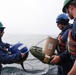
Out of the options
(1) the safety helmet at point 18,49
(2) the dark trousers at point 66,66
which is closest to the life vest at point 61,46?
(2) the dark trousers at point 66,66

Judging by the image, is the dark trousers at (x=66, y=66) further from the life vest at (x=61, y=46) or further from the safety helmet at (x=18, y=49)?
the safety helmet at (x=18, y=49)

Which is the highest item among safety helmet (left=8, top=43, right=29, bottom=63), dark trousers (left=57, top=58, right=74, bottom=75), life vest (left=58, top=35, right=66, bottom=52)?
life vest (left=58, top=35, right=66, bottom=52)

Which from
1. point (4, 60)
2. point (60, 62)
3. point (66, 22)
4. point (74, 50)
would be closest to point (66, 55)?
point (60, 62)

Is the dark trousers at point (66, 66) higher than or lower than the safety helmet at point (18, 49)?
higher

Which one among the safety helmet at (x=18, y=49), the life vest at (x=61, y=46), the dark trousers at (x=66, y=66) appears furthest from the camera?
the safety helmet at (x=18, y=49)

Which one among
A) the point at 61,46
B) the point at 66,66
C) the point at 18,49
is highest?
the point at 61,46

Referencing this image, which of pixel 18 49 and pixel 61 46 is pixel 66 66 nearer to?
pixel 61 46

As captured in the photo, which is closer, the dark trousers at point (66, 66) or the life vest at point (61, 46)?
the life vest at point (61, 46)

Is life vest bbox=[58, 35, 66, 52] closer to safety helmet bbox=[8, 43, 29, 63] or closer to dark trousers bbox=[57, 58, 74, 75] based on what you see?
dark trousers bbox=[57, 58, 74, 75]

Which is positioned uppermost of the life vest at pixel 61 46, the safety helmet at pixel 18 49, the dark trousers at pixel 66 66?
the life vest at pixel 61 46

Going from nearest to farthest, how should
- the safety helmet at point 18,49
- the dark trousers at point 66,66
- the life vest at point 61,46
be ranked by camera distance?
the life vest at point 61,46
the dark trousers at point 66,66
the safety helmet at point 18,49

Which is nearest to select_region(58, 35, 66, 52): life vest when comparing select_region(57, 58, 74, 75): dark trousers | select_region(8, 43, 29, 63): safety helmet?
select_region(57, 58, 74, 75): dark trousers

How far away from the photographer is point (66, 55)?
416cm

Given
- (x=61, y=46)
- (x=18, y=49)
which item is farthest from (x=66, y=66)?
(x=18, y=49)
